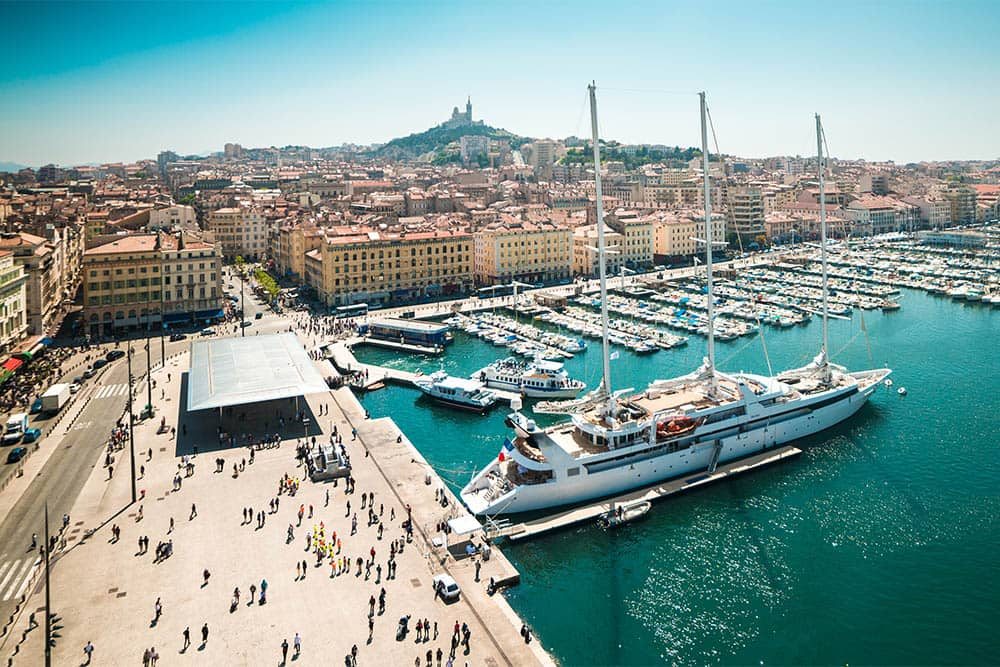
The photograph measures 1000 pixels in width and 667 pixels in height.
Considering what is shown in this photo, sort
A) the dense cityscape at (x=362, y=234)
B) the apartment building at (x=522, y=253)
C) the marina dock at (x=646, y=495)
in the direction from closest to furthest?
the marina dock at (x=646, y=495), the dense cityscape at (x=362, y=234), the apartment building at (x=522, y=253)

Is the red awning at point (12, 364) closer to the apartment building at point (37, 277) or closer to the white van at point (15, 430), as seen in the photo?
the apartment building at point (37, 277)

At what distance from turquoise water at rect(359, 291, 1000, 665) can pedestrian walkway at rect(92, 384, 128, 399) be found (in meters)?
19.5

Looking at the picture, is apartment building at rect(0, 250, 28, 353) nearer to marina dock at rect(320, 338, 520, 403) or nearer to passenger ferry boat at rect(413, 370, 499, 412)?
marina dock at rect(320, 338, 520, 403)

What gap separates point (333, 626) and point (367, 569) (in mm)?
3317

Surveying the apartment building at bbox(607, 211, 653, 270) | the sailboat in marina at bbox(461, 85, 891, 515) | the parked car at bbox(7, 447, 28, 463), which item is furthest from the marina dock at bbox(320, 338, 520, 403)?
the apartment building at bbox(607, 211, 653, 270)

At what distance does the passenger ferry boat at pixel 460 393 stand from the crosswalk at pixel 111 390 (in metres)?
20.3

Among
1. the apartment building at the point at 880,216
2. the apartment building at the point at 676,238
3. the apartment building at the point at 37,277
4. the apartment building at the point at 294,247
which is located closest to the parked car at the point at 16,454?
the apartment building at the point at 37,277

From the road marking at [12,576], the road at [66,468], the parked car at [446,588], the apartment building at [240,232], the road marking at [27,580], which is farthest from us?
the apartment building at [240,232]

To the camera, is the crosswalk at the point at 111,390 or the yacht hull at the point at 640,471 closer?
the yacht hull at the point at 640,471

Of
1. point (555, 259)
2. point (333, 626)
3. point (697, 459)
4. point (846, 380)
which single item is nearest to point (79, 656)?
point (333, 626)

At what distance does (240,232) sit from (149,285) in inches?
1897

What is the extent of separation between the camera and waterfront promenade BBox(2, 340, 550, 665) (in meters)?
22.9

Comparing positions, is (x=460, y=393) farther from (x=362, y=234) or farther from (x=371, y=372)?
(x=362, y=234)

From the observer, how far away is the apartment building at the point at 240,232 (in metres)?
112
